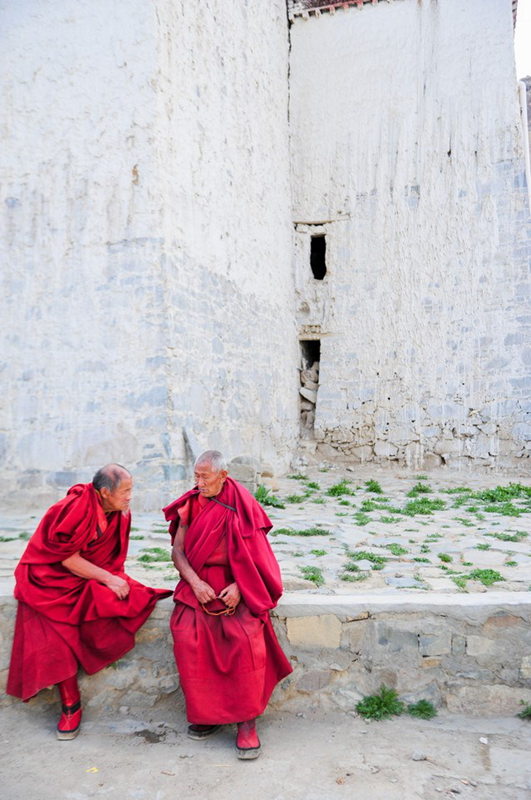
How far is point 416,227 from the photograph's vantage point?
1105cm

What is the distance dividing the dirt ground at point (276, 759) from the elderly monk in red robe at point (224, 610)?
18cm

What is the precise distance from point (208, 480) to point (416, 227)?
9.00m

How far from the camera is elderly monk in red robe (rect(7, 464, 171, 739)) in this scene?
316 cm

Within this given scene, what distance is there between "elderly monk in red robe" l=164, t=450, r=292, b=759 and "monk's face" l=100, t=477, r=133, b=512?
1.02ft

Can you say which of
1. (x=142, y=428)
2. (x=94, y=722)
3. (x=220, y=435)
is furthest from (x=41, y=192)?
(x=94, y=722)

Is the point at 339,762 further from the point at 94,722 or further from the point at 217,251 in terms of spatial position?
the point at 217,251

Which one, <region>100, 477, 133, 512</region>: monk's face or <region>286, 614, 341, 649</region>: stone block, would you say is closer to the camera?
<region>100, 477, 133, 512</region>: monk's face

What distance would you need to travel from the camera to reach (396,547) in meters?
5.20

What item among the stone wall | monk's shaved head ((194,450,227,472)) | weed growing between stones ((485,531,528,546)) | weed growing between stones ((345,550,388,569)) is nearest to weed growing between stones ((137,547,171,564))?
the stone wall

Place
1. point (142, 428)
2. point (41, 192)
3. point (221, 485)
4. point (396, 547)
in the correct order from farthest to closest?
point (41, 192)
point (142, 428)
point (396, 547)
point (221, 485)

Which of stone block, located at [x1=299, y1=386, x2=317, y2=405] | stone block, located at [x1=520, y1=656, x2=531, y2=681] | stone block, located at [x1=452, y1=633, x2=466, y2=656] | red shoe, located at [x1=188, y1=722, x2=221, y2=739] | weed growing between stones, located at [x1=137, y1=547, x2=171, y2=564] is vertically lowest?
red shoe, located at [x1=188, y1=722, x2=221, y2=739]

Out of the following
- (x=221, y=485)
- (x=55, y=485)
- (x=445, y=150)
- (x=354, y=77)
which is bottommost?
(x=55, y=485)

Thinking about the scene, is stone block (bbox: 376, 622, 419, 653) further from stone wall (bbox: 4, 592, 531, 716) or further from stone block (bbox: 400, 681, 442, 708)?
stone block (bbox: 400, 681, 442, 708)

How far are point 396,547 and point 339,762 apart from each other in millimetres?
2368
